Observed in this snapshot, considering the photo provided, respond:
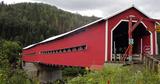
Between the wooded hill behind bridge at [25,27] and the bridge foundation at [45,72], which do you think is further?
the wooded hill behind bridge at [25,27]

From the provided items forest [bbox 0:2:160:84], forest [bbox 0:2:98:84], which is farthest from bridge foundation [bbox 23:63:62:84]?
forest [bbox 0:2:98:84]

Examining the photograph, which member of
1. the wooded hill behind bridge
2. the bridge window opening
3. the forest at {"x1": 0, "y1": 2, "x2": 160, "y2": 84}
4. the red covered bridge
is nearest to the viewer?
the forest at {"x1": 0, "y1": 2, "x2": 160, "y2": 84}

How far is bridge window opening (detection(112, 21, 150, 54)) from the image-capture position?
18334 mm

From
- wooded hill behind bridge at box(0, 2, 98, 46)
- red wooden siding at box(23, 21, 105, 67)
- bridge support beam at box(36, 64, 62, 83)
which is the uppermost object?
wooded hill behind bridge at box(0, 2, 98, 46)

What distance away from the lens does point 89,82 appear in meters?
9.55

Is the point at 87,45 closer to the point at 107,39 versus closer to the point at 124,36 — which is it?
the point at 107,39

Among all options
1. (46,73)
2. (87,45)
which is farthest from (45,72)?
(87,45)

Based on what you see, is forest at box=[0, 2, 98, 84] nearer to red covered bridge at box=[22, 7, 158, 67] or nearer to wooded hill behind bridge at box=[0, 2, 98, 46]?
wooded hill behind bridge at box=[0, 2, 98, 46]

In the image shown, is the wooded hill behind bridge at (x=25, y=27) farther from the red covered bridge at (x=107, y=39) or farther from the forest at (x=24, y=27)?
the red covered bridge at (x=107, y=39)

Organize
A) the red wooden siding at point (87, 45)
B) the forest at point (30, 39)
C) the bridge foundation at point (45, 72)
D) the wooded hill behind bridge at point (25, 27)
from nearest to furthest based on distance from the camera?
the forest at point (30, 39) < the red wooden siding at point (87, 45) < the bridge foundation at point (45, 72) < the wooded hill behind bridge at point (25, 27)

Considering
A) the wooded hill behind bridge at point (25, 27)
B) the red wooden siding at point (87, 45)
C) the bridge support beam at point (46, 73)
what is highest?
the wooded hill behind bridge at point (25, 27)

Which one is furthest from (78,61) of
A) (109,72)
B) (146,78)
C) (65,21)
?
(65,21)

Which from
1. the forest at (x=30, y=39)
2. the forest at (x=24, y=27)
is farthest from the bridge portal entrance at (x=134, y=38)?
the forest at (x=24, y=27)

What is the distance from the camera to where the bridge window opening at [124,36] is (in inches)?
722
